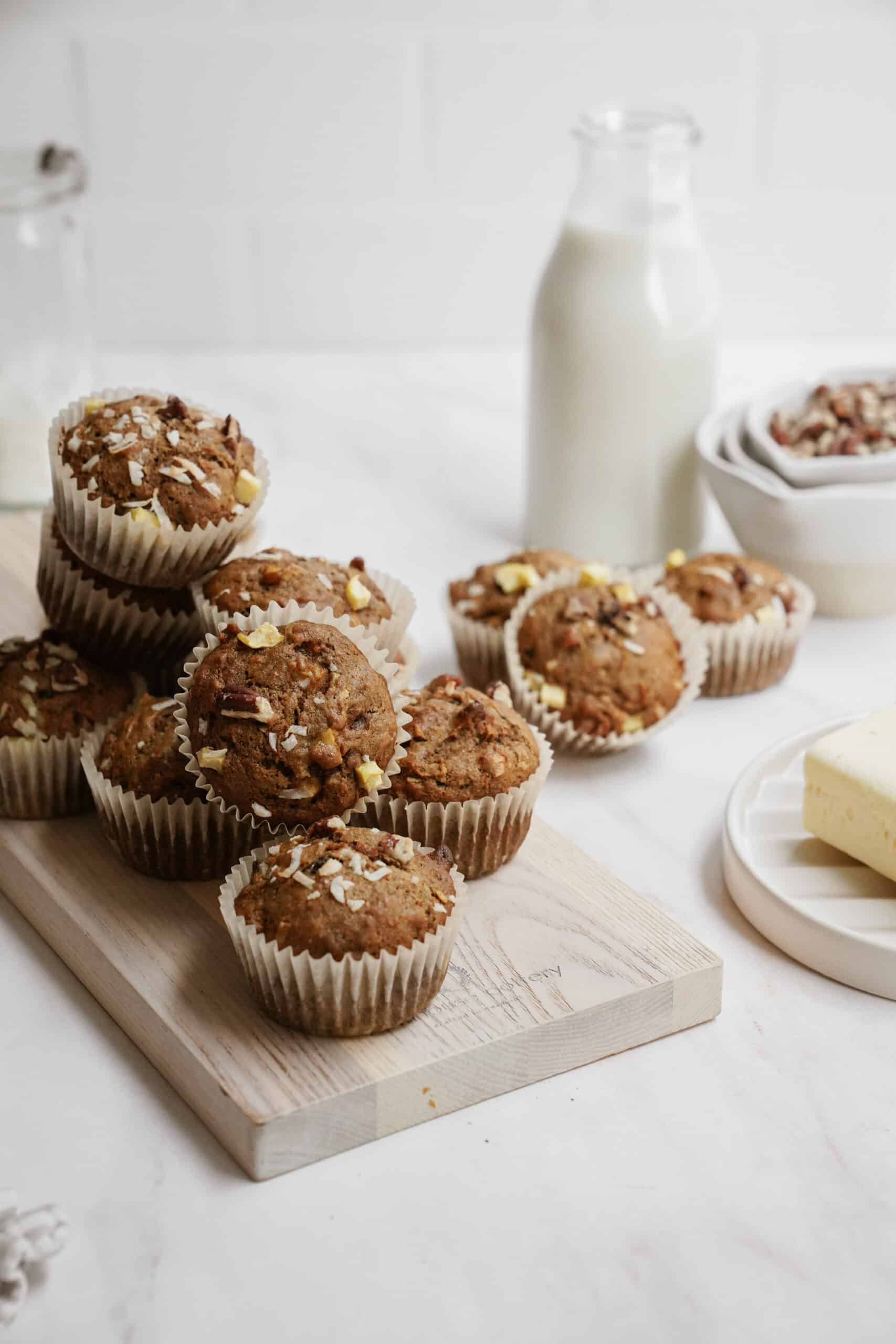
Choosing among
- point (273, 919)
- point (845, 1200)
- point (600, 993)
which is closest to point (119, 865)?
point (273, 919)

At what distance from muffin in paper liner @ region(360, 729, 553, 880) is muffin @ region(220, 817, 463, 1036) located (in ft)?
0.36

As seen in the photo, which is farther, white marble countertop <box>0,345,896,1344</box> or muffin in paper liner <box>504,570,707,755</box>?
muffin in paper liner <box>504,570,707,755</box>

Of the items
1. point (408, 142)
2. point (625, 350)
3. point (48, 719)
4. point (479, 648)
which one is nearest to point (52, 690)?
point (48, 719)

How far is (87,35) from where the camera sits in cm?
263

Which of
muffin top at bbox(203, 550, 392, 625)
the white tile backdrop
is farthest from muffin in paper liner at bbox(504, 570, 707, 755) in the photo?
the white tile backdrop

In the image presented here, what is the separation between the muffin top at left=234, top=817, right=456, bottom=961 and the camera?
3.69ft

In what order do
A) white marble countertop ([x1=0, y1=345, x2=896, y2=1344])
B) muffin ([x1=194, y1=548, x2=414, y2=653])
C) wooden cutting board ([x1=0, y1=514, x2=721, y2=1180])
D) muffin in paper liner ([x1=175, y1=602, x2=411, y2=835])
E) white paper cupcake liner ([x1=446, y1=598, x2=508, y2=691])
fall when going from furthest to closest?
white paper cupcake liner ([x1=446, y1=598, x2=508, y2=691]), muffin ([x1=194, y1=548, x2=414, y2=653]), muffin in paper liner ([x1=175, y1=602, x2=411, y2=835]), wooden cutting board ([x1=0, y1=514, x2=721, y2=1180]), white marble countertop ([x1=0, y1=345, x2=896, y2=1344])

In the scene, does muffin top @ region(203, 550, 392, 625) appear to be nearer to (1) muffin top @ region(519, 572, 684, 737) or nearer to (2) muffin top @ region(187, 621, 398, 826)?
(2) muffin top @ region(187, 621, 398, 826)

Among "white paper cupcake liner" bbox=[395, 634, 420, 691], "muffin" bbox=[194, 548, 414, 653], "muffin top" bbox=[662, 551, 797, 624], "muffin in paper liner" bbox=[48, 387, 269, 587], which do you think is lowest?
"muffin top" bbox=[662, 551, 797, 624]

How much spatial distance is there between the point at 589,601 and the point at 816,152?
1.66 meters

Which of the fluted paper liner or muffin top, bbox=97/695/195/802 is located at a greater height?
the fluted paper liner

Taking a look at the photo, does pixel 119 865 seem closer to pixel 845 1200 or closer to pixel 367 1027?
pixel 367 1027

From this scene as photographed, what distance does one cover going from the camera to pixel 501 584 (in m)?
1.72

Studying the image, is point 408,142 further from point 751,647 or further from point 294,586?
point 294,586
